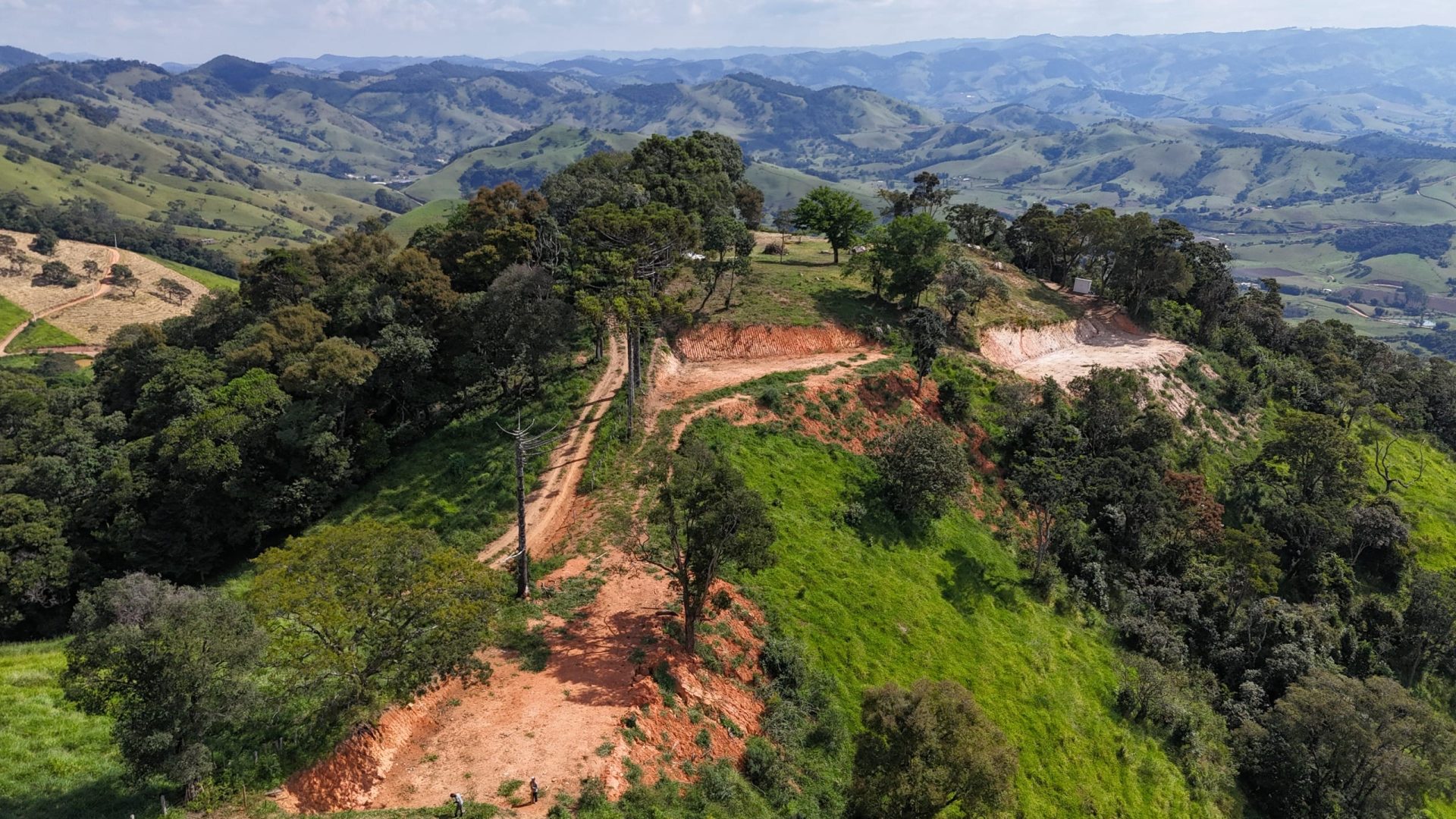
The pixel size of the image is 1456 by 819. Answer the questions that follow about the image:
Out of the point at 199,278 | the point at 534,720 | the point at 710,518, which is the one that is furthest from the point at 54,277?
the point at 710,518

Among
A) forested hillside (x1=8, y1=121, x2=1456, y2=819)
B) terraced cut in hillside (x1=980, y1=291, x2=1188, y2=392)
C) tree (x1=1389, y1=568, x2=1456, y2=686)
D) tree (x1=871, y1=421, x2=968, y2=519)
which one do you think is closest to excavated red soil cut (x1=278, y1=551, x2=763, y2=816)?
forested hillside (x1=8, y1=121, x2=1456, y2=819)

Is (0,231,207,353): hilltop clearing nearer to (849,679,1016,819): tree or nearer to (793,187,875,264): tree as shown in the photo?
(793,187,875,264): tree

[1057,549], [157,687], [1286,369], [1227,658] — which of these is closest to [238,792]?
[157,687]

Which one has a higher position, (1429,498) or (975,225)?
(975,225)

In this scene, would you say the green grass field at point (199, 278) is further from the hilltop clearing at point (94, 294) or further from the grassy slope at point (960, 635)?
the grassy slope at point (960, 635)

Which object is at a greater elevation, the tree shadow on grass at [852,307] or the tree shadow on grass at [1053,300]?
the tree shadow on grass at [852,307]

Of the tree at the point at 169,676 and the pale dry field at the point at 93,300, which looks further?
the pale dry field at the point at 93,300

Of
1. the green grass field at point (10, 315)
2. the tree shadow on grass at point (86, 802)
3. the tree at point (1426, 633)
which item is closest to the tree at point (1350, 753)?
the tree at point (1426, 633)

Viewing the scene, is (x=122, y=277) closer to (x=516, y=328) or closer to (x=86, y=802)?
(x=516, y=328)
